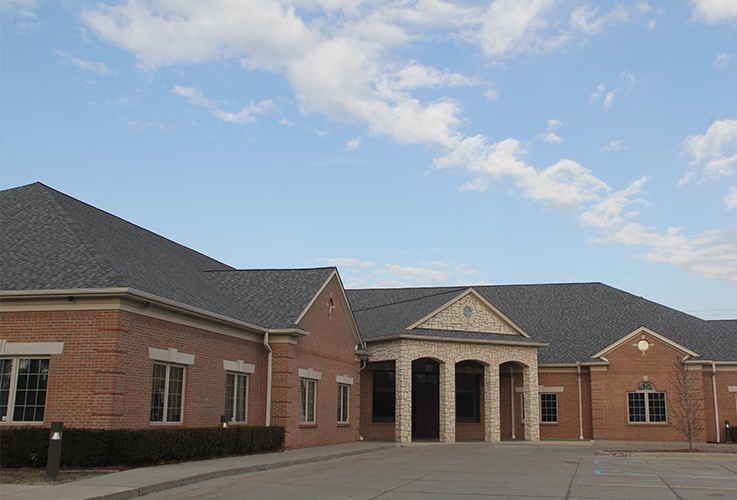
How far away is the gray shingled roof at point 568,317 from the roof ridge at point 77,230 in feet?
52.3

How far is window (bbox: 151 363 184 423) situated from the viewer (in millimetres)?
19766

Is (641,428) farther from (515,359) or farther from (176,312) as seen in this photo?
(176,312)

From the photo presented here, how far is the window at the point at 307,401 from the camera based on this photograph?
2692cm

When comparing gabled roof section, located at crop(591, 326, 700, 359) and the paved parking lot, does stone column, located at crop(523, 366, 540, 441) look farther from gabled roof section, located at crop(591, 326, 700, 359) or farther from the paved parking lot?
the paved parking lot

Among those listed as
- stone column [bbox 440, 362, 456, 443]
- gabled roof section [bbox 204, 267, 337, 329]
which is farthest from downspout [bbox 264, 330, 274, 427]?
stone column [bbox 440, 362, 456, 443]

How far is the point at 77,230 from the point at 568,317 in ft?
94.7

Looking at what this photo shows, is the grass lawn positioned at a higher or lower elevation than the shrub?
lower

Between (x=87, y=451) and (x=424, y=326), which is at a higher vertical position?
(x=424, y=326)

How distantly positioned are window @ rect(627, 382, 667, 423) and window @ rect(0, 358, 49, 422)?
1100 inches

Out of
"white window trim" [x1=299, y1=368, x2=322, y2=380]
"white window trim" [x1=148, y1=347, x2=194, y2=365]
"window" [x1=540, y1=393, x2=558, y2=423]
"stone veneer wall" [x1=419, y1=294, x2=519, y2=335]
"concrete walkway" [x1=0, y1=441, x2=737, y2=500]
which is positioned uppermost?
"stone veneer wall" [x1=419, y1=294, x2=519, y2=335]

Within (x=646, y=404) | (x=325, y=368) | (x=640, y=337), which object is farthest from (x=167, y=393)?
(x=646, y=404)

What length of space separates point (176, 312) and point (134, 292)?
106 inches

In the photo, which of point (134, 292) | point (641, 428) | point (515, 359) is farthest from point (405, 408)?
point (134, 292)

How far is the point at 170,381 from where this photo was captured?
20422mm
